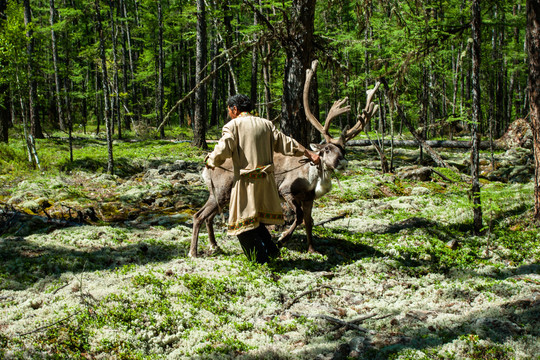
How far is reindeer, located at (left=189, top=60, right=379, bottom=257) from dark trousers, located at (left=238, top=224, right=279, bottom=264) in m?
0.69

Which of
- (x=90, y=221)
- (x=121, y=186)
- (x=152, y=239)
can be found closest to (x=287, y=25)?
(x=152, y=239)

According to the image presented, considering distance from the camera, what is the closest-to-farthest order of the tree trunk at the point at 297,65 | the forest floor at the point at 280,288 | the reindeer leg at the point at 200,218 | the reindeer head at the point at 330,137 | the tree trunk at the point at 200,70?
1. the forest floor at the point at 280,288
2. the reindeer leg at the point at 200,218
3. the reindeer head at the point at 330,137
4. the tree trunk at the point at 297,65
5. the tree trunk at the point at 200,70

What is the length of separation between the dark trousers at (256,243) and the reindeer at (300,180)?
69 cm

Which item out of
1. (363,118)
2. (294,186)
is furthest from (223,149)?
(363,118)

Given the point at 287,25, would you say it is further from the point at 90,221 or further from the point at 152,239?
the point at 90,221

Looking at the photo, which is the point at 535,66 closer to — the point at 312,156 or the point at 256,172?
the point at 312,156

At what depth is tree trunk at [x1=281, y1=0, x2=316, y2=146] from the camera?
22.4 feet

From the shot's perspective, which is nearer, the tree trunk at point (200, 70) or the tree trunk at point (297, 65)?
the tree trunk at point (297, 65)

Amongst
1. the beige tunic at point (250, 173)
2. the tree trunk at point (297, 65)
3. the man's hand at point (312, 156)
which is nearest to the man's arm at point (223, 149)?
the beige tunic at point (250, 173)

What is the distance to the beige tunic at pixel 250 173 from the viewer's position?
5152 mm

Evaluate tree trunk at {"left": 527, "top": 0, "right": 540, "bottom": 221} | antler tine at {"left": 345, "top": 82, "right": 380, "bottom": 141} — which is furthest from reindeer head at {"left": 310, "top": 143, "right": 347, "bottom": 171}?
tree trunk at {"left": 527, "top": 0, "right": 540, "bottom": 221}

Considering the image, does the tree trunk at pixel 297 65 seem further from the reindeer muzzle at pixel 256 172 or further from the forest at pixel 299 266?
the reindeer muzzle at pixel 256 172

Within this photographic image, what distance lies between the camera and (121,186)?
11.9 metres

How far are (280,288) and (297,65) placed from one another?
13.0 ft
